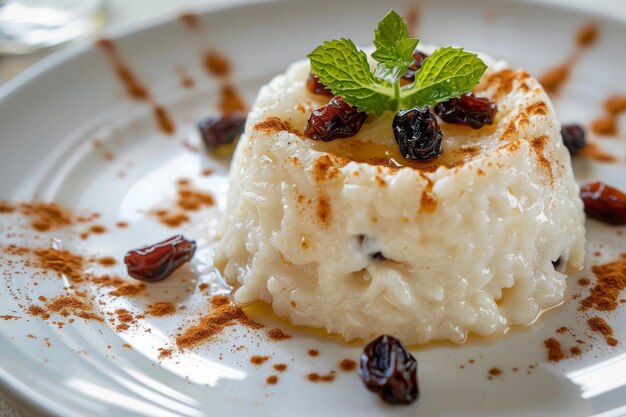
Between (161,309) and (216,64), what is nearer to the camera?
(161,309)

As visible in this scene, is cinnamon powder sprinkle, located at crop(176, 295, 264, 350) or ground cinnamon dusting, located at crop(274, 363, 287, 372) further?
cinnamon powder sprinkle, located at crop(176, 295, 264, 350)

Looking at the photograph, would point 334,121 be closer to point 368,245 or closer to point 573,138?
point 368,245

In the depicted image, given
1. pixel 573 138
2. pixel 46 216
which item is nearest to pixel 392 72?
pixel 573 138

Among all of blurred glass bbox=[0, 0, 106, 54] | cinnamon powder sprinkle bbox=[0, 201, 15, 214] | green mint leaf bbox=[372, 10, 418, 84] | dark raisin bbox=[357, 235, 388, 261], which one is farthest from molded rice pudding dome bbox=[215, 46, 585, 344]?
blurred glass bbox=[0, 0, 106, 54]

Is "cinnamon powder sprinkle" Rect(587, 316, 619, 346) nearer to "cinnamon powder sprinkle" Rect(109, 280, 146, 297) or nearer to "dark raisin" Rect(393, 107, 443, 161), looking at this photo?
"dark raisin" Rect(393, 107, 443, 161)

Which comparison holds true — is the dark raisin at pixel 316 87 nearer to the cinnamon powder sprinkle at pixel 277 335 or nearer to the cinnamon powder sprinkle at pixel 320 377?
the cinnamon powder sprinkle at pixel 277 335
